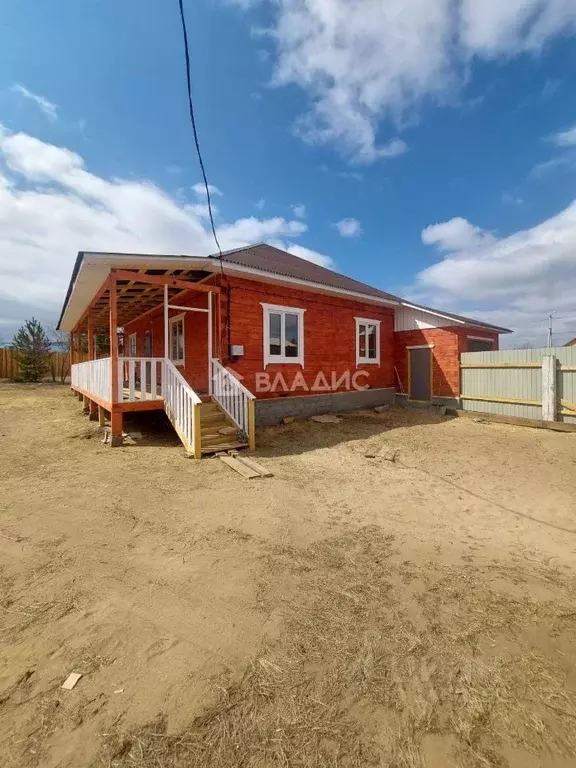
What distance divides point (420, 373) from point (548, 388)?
410 cm

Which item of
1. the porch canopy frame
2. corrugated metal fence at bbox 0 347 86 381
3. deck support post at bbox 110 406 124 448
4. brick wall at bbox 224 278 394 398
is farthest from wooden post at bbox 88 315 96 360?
corrugated metal fence at bbox 0 347 86 381

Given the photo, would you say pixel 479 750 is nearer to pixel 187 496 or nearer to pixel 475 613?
pixel 475 613

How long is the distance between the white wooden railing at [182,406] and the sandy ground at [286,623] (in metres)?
1.50

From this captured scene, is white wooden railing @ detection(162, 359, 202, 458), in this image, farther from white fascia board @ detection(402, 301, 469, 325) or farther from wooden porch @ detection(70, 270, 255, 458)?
white fascia board @ detection(402, 301, 469, 325)

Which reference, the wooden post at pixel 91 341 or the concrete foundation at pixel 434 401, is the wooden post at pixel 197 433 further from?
the concrete foundation at pixel 434 401

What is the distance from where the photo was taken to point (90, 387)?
33.1 feet

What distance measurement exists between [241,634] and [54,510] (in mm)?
3063

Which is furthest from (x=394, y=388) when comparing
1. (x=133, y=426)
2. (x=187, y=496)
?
(x=187, y=496)

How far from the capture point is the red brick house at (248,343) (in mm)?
7289

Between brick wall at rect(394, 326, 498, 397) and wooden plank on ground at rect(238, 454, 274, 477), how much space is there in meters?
8.55

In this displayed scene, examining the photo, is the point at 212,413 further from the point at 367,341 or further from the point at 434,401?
the point at 434,401

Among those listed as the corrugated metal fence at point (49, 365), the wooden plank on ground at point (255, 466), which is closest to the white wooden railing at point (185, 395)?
the wooden plank on ground at point (255, 466)

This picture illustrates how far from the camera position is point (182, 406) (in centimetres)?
691

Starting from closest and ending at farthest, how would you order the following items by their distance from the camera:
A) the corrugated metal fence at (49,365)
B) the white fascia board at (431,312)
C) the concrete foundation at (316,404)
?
1. the concrete foundation at (316,404)
2. the white fascia board at (431,312)
3. the corrugated metal fence at (49,365)
